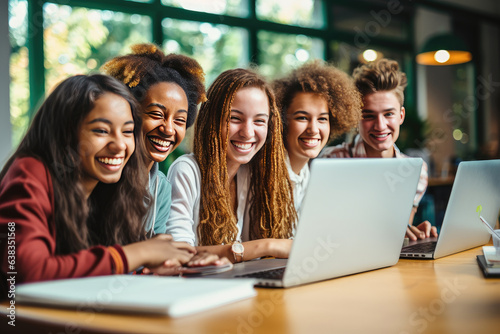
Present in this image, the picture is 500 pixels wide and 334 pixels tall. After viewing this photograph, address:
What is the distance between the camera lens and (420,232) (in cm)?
196

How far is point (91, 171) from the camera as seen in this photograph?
1.31m

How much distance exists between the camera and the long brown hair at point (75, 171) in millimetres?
1218

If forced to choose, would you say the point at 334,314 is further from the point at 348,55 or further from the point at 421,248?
the point at 348,55

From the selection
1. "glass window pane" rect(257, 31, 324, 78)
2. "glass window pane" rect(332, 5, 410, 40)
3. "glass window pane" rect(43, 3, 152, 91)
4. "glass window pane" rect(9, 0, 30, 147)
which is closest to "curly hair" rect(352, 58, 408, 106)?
"glass window pane" rect(43, 3, 152, 91)

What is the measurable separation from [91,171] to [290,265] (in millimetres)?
533

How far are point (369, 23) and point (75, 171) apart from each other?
20.0 ft

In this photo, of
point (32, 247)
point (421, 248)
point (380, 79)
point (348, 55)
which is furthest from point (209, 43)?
point (32, 247)

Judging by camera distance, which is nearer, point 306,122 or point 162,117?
point 162,117

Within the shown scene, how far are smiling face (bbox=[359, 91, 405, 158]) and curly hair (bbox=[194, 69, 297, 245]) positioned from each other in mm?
472

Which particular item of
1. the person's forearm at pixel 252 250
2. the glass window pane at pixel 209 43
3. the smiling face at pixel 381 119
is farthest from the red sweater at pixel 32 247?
the glass window pane at pixel 209 43

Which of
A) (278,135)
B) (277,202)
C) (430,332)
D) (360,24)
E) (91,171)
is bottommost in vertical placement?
(430,332)

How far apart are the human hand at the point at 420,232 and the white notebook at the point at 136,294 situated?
1060 mm

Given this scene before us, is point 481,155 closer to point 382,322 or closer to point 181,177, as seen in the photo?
point 181,177

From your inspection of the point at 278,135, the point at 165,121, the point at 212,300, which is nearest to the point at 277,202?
the point at 278,135
